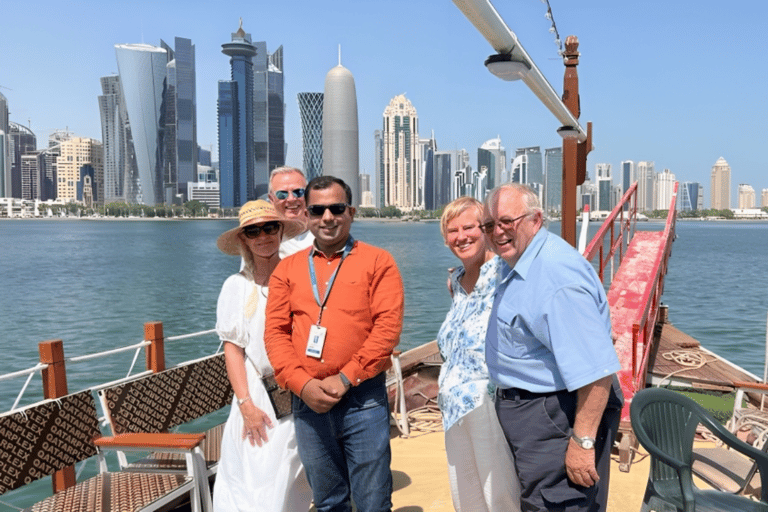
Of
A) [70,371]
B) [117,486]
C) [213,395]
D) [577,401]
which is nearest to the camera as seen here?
[577,401]

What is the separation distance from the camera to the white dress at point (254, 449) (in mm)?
2545

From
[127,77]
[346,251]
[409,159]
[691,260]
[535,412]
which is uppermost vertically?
[127,77]

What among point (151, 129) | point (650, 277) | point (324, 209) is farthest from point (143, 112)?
point (324, 209)

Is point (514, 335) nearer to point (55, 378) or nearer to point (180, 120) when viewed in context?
point (55, 378)

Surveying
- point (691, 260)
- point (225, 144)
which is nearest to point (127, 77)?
point (225, 144)

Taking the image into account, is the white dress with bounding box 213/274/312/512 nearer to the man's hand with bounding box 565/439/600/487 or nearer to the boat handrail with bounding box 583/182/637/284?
the man's hand with bounding box 565/439/600/487

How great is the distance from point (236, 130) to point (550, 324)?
164770mm

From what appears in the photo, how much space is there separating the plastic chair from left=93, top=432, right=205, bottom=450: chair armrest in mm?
1764

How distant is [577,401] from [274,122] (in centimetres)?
17613

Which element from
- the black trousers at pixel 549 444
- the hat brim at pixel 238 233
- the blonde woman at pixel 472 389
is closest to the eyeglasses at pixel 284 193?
the hat brim at pixel 238 233

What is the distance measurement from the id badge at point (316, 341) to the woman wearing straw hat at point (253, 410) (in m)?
0.40

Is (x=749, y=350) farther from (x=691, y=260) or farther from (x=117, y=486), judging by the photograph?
(x=691, y=260)

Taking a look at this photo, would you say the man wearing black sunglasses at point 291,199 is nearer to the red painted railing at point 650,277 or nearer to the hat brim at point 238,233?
the hat brim at point 238,233

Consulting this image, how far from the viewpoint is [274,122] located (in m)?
172
